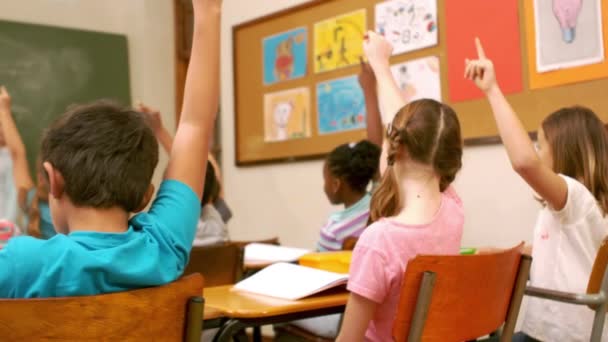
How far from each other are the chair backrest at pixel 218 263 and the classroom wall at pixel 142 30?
278 centimetres

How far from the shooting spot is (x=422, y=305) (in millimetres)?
1130

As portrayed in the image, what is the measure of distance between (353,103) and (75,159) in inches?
108

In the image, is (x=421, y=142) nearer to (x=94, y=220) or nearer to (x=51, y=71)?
(x=94, y=220)

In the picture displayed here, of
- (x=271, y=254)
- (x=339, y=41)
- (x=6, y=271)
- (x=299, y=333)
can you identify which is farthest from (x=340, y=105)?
(x=6, y=271)

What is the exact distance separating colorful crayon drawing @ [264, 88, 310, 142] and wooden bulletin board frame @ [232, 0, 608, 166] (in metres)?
0.04

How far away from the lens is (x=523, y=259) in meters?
1.37

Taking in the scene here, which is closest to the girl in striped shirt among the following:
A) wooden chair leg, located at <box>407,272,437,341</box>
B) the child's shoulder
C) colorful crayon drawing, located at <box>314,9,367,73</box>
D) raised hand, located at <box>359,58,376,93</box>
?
raised hand, located at <box>359,58,376,93</box>

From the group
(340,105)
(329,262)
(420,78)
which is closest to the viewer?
(329,262)

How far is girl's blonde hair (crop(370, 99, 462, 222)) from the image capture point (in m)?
1.45

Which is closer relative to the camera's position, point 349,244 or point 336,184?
point 349,244

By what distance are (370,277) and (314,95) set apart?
105 inches

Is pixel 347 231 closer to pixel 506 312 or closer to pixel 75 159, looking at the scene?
pixel 506 312

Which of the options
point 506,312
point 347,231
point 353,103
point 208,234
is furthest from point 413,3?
point 506,312

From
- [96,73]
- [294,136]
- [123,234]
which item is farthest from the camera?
[96,73]
